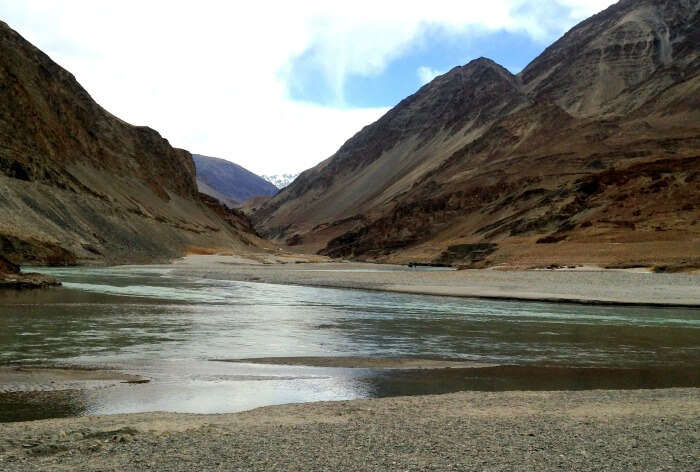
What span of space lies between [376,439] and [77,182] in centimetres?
8653

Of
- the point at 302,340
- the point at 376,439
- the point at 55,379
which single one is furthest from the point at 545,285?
the point at 376,439

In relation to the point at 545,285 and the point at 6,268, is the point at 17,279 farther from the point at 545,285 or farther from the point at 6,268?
the point at 545,285

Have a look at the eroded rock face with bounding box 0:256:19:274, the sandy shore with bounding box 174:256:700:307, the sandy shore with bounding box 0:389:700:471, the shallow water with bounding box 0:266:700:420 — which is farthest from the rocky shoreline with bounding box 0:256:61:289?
the sandy shore with bounding box 0:389:700:471

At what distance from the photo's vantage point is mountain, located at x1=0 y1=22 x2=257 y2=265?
6762cm

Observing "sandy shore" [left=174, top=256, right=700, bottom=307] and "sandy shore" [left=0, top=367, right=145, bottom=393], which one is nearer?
"sandy shore" [left=0, top=367, right=145, bottom=393]

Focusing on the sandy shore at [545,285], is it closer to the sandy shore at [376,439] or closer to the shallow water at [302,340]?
the shallow water at [302,340]

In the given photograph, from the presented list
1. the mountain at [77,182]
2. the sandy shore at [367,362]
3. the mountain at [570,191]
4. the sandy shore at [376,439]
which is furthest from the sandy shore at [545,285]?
the sandy shore at [376,439]

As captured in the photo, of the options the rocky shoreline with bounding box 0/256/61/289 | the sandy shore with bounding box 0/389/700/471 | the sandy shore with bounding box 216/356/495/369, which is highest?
the rocky shoreline with bounding box 0/256/61/289

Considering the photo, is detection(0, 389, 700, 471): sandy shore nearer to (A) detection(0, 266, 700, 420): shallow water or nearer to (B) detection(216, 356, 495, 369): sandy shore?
(A) detection(0, 266, 700, 420): shallow water

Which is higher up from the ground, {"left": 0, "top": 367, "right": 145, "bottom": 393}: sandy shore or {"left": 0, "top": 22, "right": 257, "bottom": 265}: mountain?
{"left": 0, "top": 22, "right": 257, "bottom": 265}: mountain

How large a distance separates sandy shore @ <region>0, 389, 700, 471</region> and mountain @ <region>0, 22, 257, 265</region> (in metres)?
54.3

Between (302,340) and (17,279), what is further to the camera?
(17,279)

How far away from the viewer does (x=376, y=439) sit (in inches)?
373

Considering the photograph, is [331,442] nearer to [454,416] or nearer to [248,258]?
[454,416]
